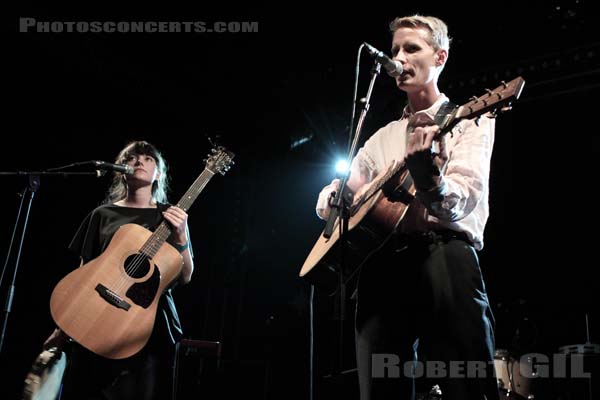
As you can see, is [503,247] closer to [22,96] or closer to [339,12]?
[339,12]

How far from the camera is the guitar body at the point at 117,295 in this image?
298cm

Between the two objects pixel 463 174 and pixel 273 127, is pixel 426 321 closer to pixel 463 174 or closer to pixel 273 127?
pixel 463 174

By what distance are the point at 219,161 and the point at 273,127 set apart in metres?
3.40

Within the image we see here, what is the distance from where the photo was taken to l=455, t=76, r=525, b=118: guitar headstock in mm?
1904

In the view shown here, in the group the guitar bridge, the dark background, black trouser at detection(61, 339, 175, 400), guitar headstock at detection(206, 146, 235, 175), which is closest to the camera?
black trouser at detection(61, 339, 175, 400)

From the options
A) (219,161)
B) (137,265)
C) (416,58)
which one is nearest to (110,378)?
(137,265)

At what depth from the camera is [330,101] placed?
670cm

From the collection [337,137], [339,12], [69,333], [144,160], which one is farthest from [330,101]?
[69,333]

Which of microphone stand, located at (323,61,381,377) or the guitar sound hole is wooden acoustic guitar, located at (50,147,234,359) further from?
microphone stand, located at (323,61,381,377)

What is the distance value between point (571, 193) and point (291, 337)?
3.70 m

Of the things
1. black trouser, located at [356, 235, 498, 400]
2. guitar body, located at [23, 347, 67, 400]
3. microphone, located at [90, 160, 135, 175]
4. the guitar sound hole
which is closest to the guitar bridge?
the guitar sound hole

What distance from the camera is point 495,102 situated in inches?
75.5

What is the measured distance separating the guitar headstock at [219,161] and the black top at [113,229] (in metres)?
0.44

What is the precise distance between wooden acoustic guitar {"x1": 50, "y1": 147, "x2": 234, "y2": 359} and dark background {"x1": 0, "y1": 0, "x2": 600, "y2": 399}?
5.60 feet
